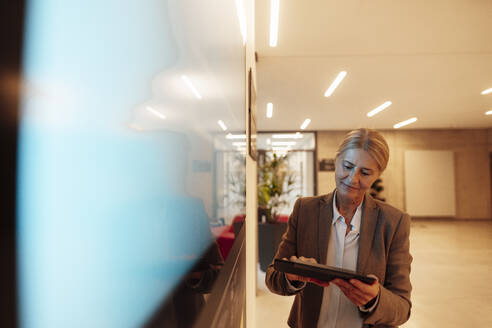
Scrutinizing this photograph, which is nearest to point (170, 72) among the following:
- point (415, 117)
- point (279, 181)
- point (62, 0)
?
point (62, 0)

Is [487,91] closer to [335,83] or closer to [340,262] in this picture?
[335,83]

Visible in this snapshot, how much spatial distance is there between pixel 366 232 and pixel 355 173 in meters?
0.26

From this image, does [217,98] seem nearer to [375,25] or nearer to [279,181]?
[375,25]

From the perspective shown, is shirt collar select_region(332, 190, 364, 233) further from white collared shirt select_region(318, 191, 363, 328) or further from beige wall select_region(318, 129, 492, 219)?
beige wall select_region(318, 129, 492, 219)

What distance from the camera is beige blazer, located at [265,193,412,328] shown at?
1.27 metres

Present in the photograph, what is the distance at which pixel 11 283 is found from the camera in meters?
0.13

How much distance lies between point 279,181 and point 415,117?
6.73m

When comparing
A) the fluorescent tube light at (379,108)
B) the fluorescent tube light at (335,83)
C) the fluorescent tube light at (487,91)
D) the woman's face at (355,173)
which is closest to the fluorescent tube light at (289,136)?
the fluorescent tube light at (379,108)

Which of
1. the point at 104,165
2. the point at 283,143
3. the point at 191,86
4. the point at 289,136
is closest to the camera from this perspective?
the point at 104,165

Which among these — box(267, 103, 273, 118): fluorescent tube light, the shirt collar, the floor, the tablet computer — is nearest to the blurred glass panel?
the tablet computer

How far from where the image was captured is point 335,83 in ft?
21.6

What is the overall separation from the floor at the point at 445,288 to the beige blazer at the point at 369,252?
101 inches

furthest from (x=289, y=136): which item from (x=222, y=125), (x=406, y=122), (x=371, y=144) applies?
(x=222, y=125)

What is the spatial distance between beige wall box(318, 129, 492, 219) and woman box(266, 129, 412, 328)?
1161cm
